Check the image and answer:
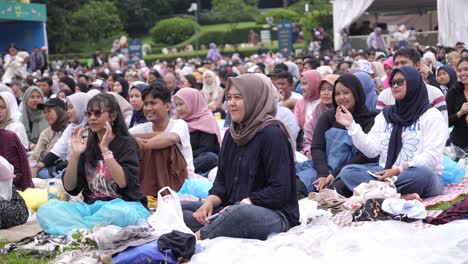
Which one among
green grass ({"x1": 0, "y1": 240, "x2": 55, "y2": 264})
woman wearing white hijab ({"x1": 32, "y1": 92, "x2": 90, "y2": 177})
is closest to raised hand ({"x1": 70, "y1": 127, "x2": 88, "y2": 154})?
green grass ({"x1": 0, "y1": 240, "x2": 55, "y2": 264})

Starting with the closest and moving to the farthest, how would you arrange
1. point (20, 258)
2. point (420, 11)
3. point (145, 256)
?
1. point (145, 256)
2. point (20, 258)
3. point (420, 11)

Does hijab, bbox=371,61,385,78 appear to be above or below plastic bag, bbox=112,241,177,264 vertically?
above

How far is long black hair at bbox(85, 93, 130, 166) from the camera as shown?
5582 mm

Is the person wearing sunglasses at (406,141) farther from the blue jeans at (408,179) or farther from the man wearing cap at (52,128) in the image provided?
the man wearing cap at (52,128)

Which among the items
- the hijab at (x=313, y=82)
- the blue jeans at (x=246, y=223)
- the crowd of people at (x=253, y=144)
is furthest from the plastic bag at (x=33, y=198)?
the hijab at (x=313, y=82)

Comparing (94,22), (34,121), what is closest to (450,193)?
(34,121)

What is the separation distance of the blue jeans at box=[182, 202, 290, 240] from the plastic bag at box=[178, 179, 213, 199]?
1.83 metres

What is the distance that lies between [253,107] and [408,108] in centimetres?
188

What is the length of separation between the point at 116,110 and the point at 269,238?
1.60 meters

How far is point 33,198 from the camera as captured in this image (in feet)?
22.7

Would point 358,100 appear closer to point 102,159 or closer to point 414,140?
point 414,140

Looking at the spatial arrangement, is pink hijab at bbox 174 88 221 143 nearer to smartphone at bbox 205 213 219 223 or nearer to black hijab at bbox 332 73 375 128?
black hijab at bbox 332 73 375 128

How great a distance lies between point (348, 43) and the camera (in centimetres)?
2525

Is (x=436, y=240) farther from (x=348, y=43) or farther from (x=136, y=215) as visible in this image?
(x=348, y=43)
